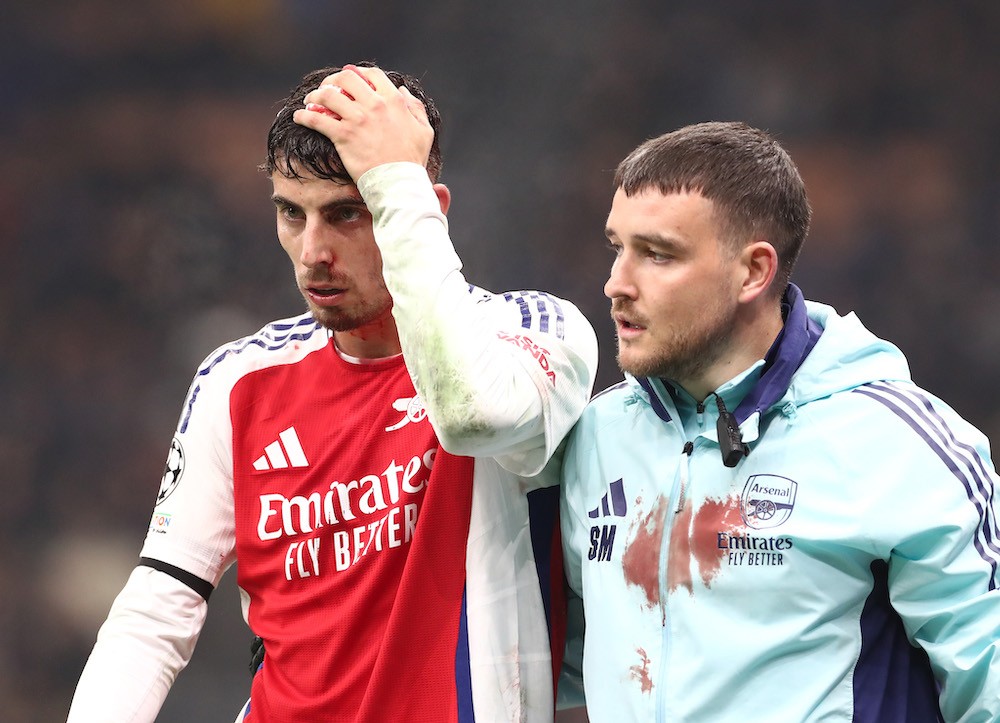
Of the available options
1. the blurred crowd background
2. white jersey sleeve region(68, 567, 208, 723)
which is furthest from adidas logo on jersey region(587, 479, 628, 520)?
the blurred crowd background

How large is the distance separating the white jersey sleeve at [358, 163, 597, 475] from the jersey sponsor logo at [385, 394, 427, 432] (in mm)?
196

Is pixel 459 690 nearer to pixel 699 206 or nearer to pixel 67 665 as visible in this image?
pixel 699 206

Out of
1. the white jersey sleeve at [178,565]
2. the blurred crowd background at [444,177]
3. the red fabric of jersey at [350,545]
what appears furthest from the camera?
the blurred crowd background at [444,177]

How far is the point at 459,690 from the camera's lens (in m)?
1.71

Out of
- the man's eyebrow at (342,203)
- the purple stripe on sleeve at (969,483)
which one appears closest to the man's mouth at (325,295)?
the man's eyebrow at (342,203)

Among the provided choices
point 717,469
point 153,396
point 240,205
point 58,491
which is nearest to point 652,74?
point 240,205

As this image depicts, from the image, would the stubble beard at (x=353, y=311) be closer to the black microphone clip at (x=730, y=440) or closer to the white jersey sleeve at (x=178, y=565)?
the white jersey sleeve at (x=178, y=565)

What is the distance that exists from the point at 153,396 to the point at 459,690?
225 centimetres

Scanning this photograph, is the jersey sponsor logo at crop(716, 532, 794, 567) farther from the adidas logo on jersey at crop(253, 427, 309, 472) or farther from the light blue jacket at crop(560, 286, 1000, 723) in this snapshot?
the adidas logo on jersey at crop(253, 427, 309, 472)

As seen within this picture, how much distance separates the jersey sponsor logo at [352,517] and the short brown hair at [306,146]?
0.45 meters

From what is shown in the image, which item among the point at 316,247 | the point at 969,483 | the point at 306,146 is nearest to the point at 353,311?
the point at 316,247

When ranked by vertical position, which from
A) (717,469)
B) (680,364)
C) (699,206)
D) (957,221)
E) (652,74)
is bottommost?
(717,469)

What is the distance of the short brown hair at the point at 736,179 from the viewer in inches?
63.5

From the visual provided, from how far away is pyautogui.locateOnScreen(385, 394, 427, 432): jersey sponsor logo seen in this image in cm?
181
